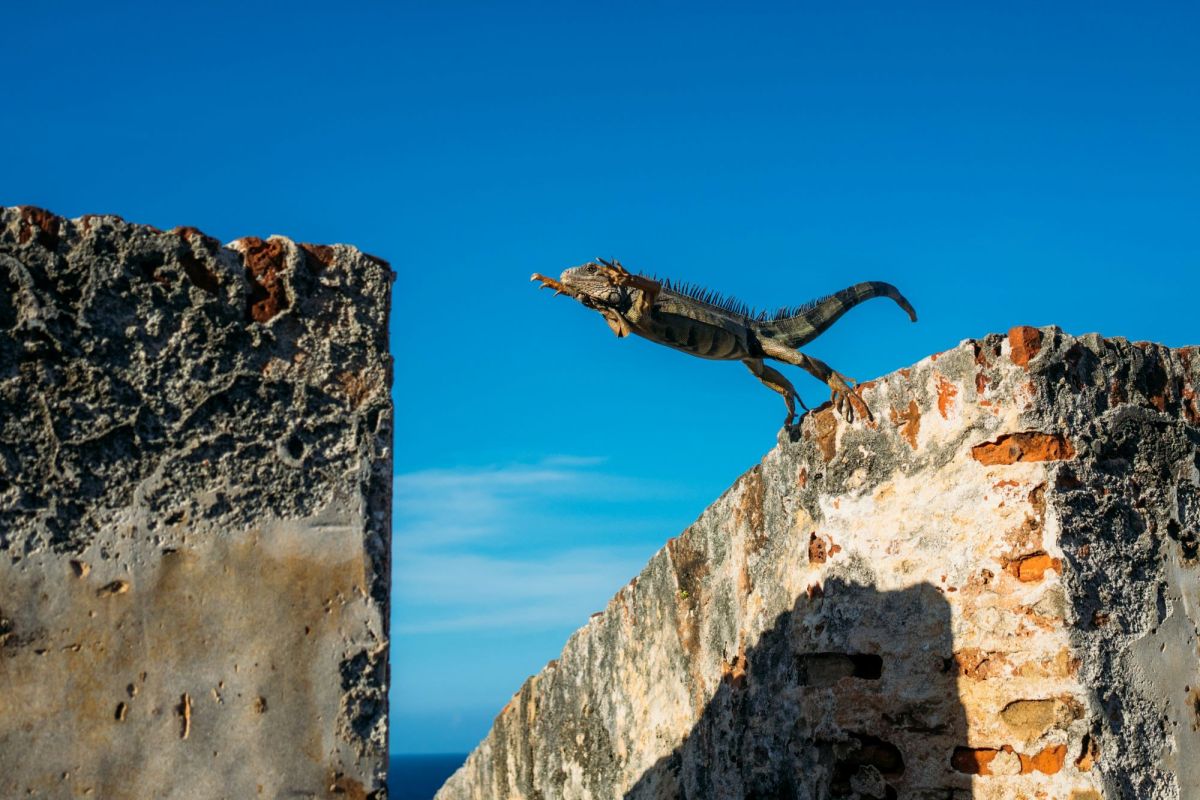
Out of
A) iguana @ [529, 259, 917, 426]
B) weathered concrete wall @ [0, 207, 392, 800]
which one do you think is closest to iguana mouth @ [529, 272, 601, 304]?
iguana @ [529, 259, 917, 426]

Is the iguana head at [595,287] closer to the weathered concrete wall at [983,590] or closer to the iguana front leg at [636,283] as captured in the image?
the iguana front leg at [636,283]

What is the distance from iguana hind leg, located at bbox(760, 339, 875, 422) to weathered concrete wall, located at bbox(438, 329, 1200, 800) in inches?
2.5

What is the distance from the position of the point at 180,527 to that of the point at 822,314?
13.2 ft

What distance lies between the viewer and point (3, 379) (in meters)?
3.09

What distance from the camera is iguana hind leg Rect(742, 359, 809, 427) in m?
5.75

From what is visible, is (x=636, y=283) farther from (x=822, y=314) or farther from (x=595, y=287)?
(x=822, y=314)

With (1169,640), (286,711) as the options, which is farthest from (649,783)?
(286,711)

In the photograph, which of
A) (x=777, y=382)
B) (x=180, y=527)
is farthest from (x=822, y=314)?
(x=180, y=527)

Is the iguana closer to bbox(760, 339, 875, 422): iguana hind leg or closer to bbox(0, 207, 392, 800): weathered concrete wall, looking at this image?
bbox(760, 339, 875, 422): iguana hind leg

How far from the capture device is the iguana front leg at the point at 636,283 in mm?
5797

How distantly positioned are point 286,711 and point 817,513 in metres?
2.70

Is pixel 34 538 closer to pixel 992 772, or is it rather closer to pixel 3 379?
pixel 3 379

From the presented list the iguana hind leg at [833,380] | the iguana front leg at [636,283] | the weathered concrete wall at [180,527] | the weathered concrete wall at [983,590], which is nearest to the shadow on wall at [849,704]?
the weathered concrete wall at [983,590]

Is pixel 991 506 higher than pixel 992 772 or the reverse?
higher
